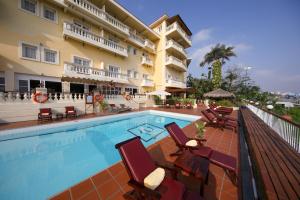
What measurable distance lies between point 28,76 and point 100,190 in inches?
499

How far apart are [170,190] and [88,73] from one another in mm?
14050

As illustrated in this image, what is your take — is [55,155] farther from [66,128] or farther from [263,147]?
[263,147]

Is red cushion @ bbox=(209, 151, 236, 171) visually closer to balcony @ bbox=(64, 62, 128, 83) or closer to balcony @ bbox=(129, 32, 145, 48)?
balcony @ bbox=(64, 62, 128, 83)

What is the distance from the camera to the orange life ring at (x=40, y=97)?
9.47 metres

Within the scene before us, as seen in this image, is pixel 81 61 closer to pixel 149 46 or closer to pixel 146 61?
pixel 146 61

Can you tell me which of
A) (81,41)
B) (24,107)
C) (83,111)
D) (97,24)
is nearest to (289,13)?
(97,24)

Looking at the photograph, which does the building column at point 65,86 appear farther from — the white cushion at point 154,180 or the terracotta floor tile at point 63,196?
the white cushion at point 154,180

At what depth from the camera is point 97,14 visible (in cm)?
1461

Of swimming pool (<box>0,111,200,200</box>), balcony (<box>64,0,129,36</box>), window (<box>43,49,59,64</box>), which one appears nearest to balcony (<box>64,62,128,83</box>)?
window (<box>43,49,59,64</box>)

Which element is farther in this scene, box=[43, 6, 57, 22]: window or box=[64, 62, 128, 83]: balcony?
box=[64, 62, 128, 83]: balcony

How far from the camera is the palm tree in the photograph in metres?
28.2

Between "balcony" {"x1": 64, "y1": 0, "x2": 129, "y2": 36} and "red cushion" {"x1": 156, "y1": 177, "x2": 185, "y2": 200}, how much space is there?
16.4 m

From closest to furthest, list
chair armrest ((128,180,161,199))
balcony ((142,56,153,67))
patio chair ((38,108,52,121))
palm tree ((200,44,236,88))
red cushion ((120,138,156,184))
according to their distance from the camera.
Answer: chair armrest ((128,180,161,199))
red cushion ((120,138,156,184))
patio chair ((38,108,52,121))
balcony ((142,56,153,67))
palm tree ((200,44,236,88))

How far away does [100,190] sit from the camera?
2633mm
